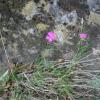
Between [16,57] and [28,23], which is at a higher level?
[28,23]

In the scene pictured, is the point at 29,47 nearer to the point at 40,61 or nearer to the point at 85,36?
the point at 40,61

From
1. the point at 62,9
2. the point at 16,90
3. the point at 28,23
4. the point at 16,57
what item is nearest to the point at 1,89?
the point at 16,90

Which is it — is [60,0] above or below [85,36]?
above

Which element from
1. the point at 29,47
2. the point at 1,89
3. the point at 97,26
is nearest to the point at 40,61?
the point at 29,47

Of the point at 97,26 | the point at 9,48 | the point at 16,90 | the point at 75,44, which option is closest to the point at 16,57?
the point at 9,48

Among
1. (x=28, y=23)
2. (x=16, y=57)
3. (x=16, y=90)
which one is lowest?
(x=16, y=90)

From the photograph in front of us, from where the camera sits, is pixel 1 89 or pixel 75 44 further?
pixel 75 44

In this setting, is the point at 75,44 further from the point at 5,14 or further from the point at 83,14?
the point at 5,14

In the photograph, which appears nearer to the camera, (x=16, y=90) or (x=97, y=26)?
(x=16, y=90)

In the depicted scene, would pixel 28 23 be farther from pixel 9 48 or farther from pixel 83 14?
pixel 83 14
